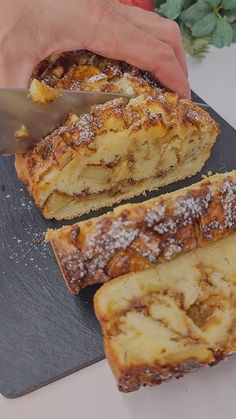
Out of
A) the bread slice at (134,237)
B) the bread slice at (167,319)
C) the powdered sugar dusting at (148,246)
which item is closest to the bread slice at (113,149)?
the bread slice at (134,237)

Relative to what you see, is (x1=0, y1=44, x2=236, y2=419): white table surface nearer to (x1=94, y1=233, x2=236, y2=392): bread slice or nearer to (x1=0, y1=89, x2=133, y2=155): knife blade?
(x1=94, y1=233, x2=236, y2=392): bread slice

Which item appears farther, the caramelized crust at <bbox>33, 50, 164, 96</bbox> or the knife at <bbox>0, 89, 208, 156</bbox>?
the caramelized crust at <bbox>33, 50, 164, 96</bbox>

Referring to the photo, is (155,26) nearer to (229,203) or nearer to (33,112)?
(33,112)

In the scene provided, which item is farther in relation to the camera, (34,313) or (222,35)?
(222,35)

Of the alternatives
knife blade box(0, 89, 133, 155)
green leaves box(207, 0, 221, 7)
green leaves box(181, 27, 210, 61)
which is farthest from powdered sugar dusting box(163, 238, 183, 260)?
green leaves box(207, 0, 221, 7)

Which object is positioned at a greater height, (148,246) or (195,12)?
(195,12)

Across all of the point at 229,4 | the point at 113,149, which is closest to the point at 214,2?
the point at 229,4

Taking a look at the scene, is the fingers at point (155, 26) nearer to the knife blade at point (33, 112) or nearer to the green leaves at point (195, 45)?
the knife blade at point (33, 112)
